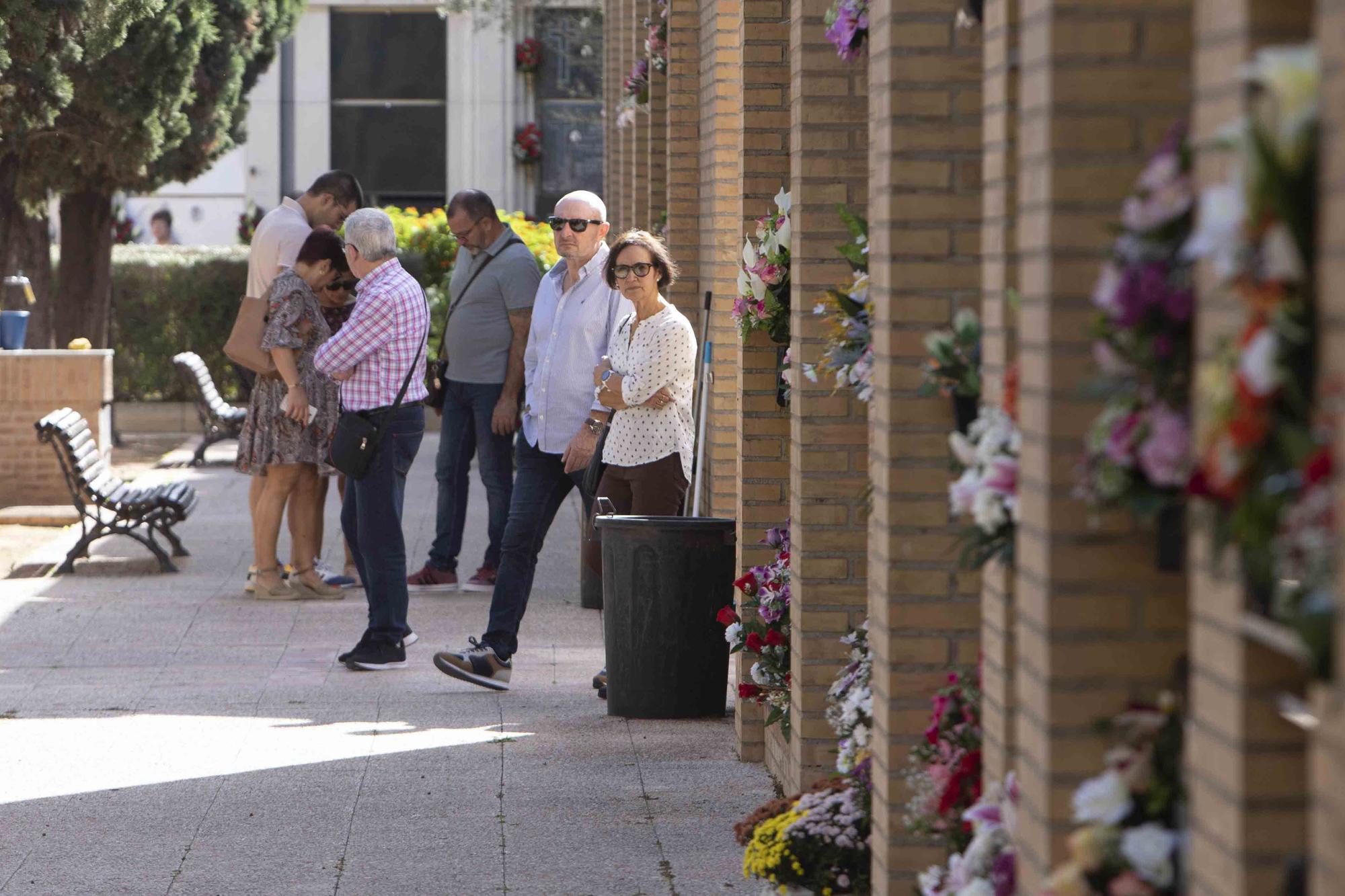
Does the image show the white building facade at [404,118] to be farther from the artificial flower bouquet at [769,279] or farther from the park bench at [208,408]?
the artificial flower bouquet at [769,279]

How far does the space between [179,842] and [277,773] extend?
866mm

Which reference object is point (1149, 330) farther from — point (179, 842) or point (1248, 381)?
point (179, 842)

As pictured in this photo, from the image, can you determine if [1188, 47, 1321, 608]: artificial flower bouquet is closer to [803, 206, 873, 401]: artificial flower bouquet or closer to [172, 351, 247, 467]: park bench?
[803, 206, 873, 401]: artificial flower bouquet

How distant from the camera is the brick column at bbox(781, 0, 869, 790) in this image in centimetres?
564

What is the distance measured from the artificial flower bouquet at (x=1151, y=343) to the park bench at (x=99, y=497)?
9279 mm

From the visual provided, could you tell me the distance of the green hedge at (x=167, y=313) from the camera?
68.1 feet

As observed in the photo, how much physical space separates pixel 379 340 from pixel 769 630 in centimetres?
248

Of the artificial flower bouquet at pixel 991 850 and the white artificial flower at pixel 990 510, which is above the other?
the white artificial flower at pixel 990 510

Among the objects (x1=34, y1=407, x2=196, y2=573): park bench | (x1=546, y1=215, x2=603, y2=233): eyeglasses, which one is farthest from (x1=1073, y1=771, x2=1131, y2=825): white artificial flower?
(x1=34, y1=407, x2=196, y2=573): park bench

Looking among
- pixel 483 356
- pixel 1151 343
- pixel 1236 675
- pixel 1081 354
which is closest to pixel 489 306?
pixel 483 356

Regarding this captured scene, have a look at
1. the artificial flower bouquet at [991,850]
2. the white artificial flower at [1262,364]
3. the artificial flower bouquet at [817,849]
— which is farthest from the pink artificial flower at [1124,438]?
the artificial flower bouquet at [817,849]

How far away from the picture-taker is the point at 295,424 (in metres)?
9.63

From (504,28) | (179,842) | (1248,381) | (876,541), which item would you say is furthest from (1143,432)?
(504,28)

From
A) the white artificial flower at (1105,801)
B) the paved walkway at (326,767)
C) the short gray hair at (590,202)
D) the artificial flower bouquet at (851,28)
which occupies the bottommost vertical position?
the paved walkway at (326,767)
